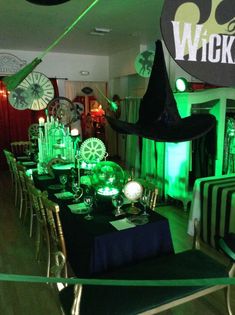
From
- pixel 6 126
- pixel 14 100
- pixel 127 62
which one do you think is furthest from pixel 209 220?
pixel 6 126

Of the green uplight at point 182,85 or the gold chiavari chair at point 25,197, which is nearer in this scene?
the gold chiavari chair at point 25,197

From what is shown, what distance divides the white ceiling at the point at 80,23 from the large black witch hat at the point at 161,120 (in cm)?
251

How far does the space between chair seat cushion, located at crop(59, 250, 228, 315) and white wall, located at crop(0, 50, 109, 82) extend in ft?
20.4

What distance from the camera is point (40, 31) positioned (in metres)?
4.96

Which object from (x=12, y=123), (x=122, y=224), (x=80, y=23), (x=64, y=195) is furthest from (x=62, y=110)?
(x=122, y=224)

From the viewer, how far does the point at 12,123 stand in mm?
7074

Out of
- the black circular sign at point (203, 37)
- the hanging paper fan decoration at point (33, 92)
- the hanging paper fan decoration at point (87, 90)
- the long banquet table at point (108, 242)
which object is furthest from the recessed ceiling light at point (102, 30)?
the black circular sign at point (203, 37)

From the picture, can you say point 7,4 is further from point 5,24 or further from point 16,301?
point 16,301

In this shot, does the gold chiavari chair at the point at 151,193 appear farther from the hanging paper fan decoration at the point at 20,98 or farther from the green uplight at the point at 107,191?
the hanging paper fan decoration at the point at 20,98

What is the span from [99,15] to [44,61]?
3.47 metres

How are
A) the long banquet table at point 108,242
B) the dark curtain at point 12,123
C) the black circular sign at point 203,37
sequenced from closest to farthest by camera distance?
the black circular sign at point 203,37 → the long banquet table at point 108,242 → the dark curtain at point 12,123

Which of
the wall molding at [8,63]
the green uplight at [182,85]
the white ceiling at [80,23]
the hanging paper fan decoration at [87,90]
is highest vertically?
the white ceiling at [80,23]

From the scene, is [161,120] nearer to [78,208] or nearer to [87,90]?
[78,208]

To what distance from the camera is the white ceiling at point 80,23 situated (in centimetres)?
368
